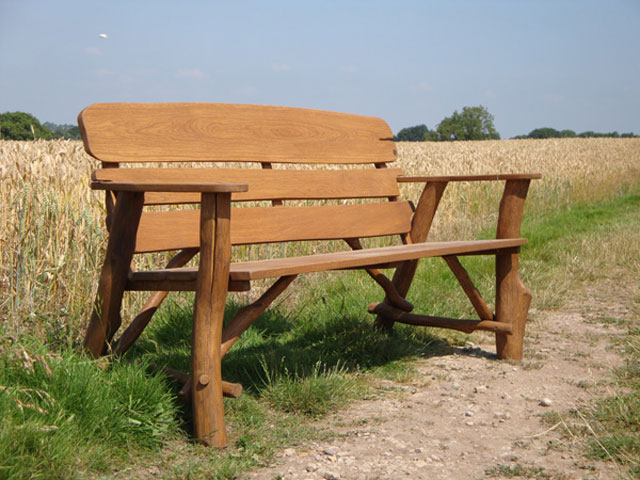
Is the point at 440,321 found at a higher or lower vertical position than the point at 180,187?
lower

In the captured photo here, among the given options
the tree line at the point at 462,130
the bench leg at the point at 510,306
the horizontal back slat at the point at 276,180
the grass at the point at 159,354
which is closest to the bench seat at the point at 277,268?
the grass at the point at 159,354

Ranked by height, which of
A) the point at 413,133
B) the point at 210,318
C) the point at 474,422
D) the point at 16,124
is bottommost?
the point at 474,422

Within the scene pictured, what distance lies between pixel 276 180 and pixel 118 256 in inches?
41.6

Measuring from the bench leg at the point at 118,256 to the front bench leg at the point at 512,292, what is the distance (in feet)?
6.21

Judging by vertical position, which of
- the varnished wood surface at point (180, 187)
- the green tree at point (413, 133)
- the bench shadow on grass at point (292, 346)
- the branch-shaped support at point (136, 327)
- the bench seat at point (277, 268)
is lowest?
the bench shadow on grass at point (292, 346)

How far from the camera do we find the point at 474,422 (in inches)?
105

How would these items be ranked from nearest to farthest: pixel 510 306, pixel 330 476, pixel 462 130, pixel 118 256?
pixel 330 476, pixel 118 256, pixel 510 306, pixel 462 130

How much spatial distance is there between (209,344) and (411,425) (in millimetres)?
883

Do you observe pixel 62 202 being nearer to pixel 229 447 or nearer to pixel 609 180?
pixel 229 447

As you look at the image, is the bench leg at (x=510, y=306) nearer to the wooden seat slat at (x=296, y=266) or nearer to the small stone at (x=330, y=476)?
the wooden seat slat at (x=296, y=266)

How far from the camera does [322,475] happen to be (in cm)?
214

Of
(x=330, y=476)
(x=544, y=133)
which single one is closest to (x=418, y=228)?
(x=330, y=476)

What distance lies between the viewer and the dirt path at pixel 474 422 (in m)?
2.19

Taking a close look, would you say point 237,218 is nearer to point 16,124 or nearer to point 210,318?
point 210,318
